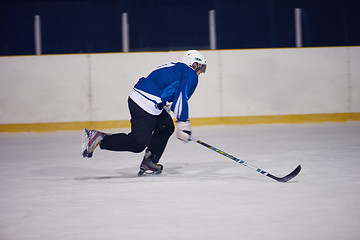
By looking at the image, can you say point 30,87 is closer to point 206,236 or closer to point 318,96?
point 318,96

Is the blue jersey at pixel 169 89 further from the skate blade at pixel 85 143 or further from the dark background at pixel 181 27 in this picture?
the dark background at pixel 181 27

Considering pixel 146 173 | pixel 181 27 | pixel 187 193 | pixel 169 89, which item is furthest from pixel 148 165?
pixel 181 27

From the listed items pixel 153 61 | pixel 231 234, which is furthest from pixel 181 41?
pixel 231 234

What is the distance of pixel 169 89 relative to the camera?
13.8ft

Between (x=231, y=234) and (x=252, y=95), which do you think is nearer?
(x=231, y=234)

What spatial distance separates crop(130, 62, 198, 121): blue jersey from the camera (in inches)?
161

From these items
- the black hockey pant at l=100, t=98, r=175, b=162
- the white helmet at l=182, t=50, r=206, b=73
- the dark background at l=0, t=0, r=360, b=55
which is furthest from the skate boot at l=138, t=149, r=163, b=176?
the dark background at l=0, t=0, r=360, b=55

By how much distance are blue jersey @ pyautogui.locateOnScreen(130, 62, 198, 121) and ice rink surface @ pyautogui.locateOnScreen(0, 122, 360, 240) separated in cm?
49

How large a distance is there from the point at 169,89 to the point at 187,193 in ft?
2.60

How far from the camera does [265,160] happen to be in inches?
201

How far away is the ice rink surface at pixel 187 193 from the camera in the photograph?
2820 millimetres

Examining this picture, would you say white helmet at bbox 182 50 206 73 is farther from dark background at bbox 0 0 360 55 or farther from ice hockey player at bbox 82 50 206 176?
dark background at bbox 0 0 360 55

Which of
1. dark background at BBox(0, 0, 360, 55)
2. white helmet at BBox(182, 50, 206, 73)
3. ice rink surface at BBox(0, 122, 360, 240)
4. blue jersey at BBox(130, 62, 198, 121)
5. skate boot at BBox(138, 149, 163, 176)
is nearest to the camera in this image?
ice rink surface at BBox(0, 122, 360, 240)

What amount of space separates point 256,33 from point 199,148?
8.84 m
